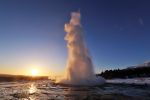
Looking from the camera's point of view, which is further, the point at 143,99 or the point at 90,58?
the point at 90,58

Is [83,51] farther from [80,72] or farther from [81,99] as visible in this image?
[81,99]

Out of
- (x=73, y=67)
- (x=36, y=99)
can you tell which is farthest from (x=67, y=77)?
(x=36, y=99)

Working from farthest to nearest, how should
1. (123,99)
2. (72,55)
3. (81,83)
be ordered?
(72,55) < (81,83) < (123,99)

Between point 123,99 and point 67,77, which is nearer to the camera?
point 123,99

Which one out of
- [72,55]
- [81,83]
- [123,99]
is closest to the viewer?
[123,99]

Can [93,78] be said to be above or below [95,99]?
above

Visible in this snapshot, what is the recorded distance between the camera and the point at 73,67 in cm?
7125

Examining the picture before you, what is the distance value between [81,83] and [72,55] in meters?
9.68

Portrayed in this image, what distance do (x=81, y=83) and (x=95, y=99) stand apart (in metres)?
34.7

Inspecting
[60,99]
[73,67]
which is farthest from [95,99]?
[73,67]

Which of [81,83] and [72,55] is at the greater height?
[72,55]

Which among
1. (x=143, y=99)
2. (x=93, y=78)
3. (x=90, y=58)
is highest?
(x=90, y=58)

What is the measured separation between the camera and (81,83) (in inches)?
2638

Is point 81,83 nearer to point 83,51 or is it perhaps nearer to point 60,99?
point 83,51
